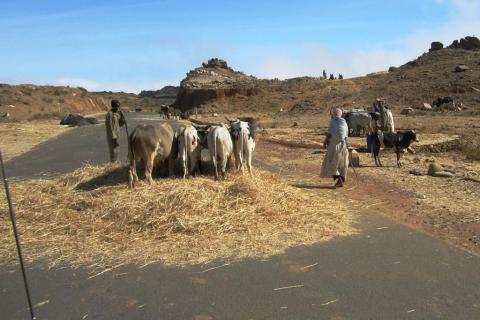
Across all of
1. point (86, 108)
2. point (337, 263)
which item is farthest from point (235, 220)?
point (86, 108)

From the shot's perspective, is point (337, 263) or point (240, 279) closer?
point (240, 279)

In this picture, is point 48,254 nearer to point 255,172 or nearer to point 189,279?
point 189,279

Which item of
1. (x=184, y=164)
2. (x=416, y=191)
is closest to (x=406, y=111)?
(x=416, y=191)

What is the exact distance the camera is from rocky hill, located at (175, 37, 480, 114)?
37.7 metres

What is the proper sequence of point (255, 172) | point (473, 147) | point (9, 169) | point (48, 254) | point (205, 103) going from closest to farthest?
point (48, 254)
point (255, 172)
point (9, 169)
point (473, 147)
point (205, 103)

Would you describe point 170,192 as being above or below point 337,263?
above

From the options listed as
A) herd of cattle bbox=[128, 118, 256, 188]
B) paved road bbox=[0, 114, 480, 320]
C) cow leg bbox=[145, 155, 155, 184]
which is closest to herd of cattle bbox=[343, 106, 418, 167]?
herd of cattle bbox=[128, 118, 256, 188]

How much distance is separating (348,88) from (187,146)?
37.5 meters

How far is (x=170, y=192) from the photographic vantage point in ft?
27.4

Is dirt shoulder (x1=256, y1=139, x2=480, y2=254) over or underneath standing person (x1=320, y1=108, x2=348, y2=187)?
underneath

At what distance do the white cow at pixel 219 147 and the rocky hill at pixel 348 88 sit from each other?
23.8 m

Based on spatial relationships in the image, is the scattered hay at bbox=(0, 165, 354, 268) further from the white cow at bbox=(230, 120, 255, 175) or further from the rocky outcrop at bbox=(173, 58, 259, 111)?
the rocky outcrop at bbox=(173, 58, 259, 111)

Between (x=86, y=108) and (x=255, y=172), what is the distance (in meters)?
67.1

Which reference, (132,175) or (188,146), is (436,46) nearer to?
(188,146)
